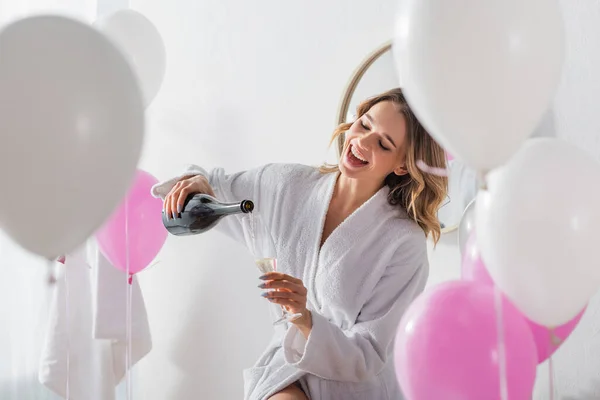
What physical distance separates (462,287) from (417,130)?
23.0 inches

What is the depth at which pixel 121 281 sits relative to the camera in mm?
2291

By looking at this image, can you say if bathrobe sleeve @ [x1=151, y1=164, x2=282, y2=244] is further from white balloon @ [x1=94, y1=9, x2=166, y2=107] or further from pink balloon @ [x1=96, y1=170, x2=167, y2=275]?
white balloon @ [x1=94, y1=9, x2=166, y2=107]

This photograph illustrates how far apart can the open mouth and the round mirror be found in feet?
0.70

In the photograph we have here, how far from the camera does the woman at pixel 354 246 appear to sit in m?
1.70

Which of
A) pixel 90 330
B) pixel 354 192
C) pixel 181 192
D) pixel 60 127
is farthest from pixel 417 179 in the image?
pixel 90 330

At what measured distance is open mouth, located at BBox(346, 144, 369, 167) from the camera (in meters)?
1.77

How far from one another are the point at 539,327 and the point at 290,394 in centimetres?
59

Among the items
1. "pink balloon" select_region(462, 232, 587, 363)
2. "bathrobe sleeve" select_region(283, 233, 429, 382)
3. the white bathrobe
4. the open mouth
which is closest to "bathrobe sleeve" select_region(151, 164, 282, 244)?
the white bathrobe

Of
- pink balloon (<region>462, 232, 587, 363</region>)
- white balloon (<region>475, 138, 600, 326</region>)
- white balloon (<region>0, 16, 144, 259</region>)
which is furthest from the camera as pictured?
pink balloon (<region>462, 232, 587, 363</region>)

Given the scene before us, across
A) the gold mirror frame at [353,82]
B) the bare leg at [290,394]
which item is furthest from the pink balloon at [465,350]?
the gold mirror frame at [353,82]

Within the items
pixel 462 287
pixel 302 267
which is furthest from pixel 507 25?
pixel 302 267

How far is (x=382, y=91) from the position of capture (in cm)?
201

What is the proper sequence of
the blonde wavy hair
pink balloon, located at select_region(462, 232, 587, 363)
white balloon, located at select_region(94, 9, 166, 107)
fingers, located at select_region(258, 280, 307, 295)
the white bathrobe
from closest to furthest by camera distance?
pink balloon, located at select_region(462, 232, 587, 363), fingers, located at select_region(258, 280, 307, 295), the white bathrobe, the blonde wavy hair, white balloon, located at select_region(94, 9, 166, 107)

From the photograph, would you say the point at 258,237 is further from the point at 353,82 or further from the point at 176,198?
the point at 353,82
